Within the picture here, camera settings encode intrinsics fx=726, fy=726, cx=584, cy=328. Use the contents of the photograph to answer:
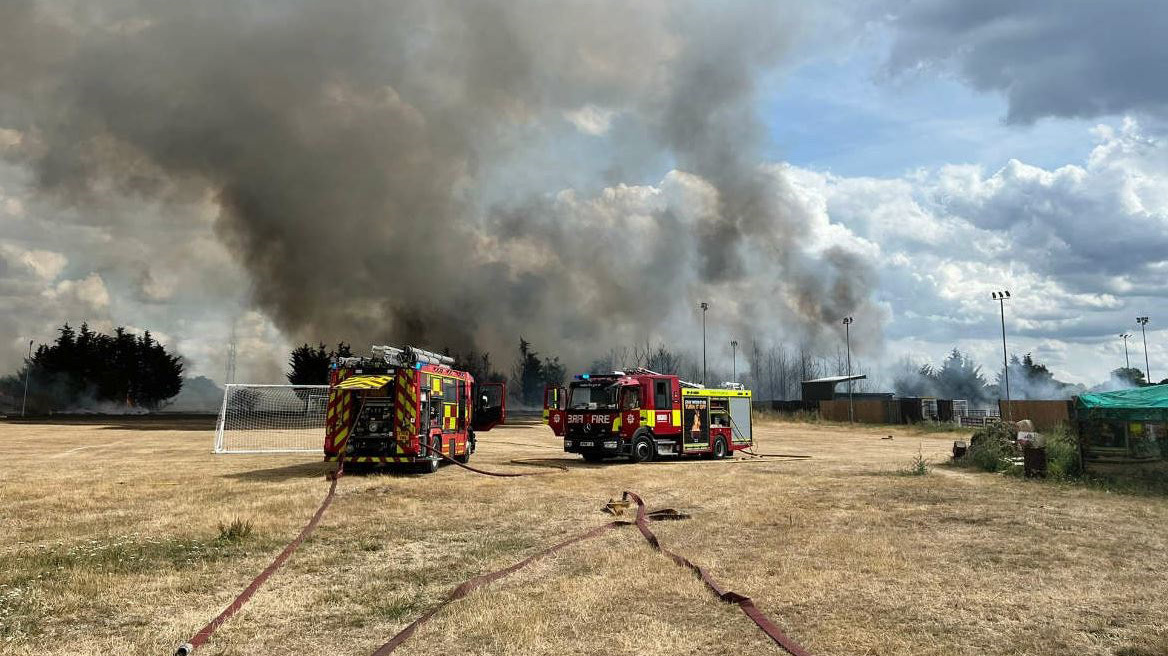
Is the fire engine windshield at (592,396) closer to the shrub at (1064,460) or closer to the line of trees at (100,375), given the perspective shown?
the shrub at (1064,460)

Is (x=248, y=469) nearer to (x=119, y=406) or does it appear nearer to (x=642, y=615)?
(x=642, y=615)

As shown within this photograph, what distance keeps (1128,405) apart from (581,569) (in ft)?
42.1

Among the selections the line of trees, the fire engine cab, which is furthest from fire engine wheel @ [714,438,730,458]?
the line of trees

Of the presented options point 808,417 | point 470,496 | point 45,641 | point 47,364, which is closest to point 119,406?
point 47,364

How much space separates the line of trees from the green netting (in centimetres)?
9075

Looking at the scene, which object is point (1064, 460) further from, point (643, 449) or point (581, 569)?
point (581, 569)

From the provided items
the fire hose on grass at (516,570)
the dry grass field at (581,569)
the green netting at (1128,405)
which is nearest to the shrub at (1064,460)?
the green netting at (1128,405)

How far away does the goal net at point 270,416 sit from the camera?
25.8 meters

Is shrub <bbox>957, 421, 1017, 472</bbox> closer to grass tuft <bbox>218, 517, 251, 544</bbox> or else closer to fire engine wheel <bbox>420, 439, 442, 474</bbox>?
fire engine wheel <bbox>420, 439, 442, 474</bbox>

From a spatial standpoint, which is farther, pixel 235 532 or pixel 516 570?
pixel 235 532

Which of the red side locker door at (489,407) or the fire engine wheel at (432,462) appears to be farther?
the red side locker door at (489,407)

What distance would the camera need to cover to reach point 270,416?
86.1 feet

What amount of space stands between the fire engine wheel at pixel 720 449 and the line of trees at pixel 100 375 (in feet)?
263

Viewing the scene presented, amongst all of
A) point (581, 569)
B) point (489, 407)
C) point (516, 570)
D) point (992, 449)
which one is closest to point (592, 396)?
point (489, 407)
